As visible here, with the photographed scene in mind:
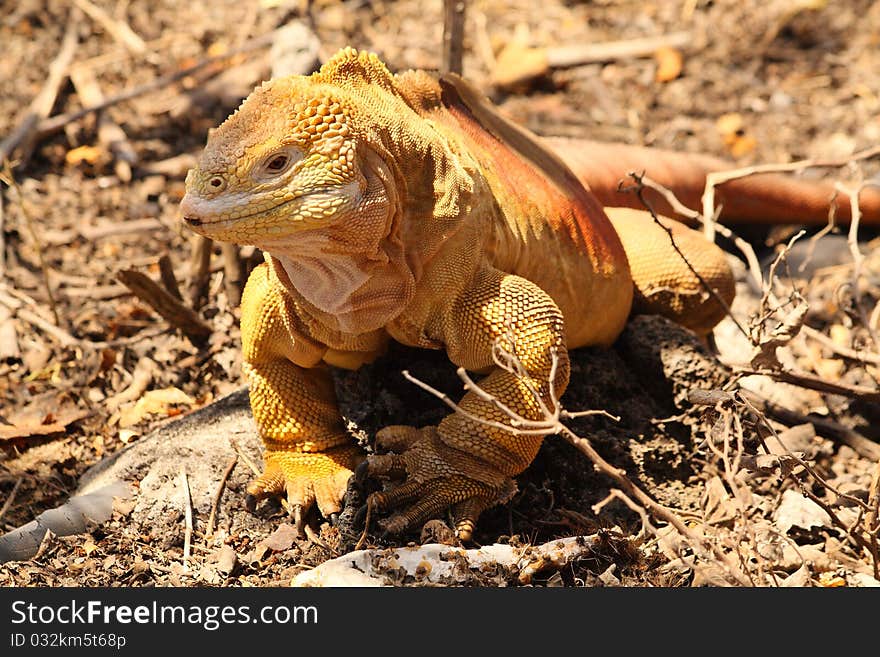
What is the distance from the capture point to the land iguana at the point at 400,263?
378cm

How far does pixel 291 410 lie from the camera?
15.9 feet

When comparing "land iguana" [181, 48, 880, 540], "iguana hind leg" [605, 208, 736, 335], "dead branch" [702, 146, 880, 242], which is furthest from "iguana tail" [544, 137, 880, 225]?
"land iguana" [181, 48, 880, 540]

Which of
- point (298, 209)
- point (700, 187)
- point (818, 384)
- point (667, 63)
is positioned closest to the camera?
point (298, 209)

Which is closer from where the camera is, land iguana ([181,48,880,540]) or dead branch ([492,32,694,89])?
land iguana ([181,48,880,540])

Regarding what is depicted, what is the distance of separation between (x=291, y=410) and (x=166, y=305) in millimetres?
1456

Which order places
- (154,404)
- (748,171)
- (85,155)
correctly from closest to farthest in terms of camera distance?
1. (154,404)
2. (748,171)
3. (85,155)

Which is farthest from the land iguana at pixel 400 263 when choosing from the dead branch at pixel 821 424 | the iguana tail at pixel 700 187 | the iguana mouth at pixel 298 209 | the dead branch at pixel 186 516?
the dead branch at pixel 821 424

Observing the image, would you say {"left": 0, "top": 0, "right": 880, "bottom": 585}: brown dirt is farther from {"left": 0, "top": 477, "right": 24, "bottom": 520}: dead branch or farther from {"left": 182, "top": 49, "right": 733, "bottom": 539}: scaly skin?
{"left": 182, "top": 49, "right": 733, "bottom": 539}: scaly skin

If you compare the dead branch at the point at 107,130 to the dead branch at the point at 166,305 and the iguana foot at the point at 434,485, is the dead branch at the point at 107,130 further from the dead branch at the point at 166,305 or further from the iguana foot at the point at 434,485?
the iguana foot at the point at 434,485

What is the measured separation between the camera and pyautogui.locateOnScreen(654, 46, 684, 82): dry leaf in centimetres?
948

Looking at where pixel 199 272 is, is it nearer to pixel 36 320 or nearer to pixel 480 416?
pixel 36 320

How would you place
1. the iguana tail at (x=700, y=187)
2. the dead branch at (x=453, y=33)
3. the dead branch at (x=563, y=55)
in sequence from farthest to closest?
the dead branch at (x=563, y=55) < the dead branch at (x=453, y=33) < the iguana tail at (x=700, y=187)

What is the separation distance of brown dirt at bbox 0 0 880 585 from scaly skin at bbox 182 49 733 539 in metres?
0.31

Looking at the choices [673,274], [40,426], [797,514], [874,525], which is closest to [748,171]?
[673,274]
